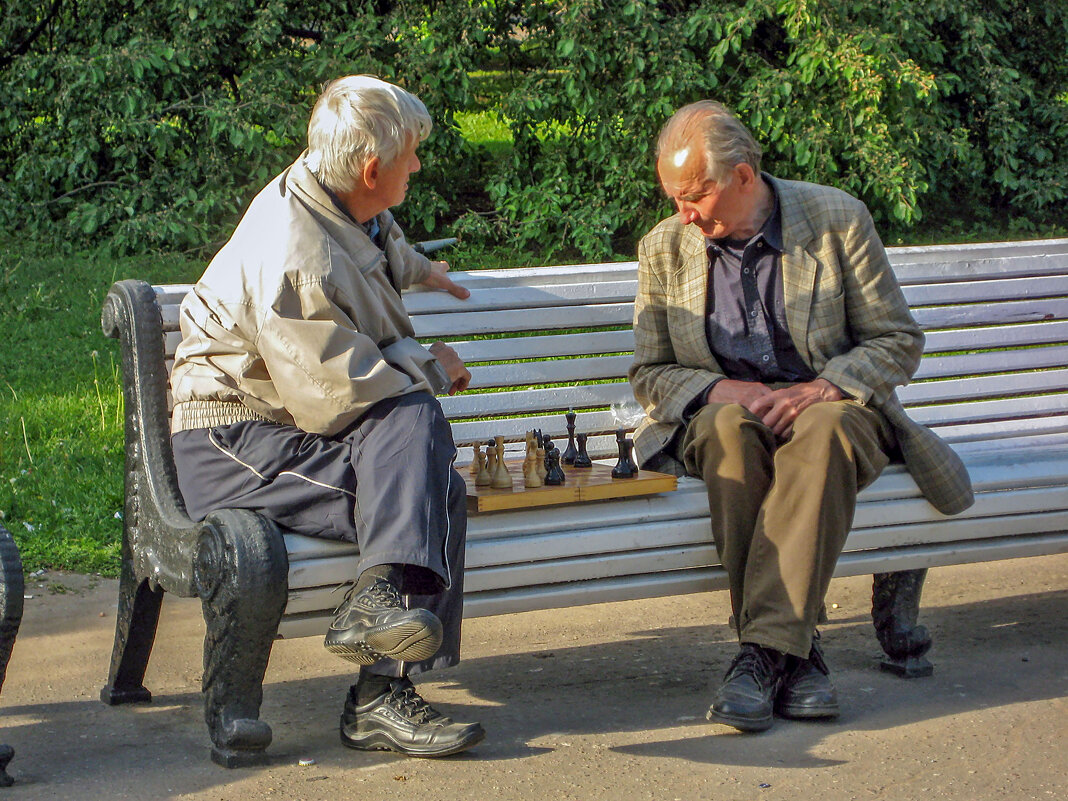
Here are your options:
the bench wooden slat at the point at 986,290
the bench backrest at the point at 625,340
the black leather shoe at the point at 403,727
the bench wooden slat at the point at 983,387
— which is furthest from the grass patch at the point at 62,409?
the bench wooden slat at the point at 986,290

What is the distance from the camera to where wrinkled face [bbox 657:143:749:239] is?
12.1ft

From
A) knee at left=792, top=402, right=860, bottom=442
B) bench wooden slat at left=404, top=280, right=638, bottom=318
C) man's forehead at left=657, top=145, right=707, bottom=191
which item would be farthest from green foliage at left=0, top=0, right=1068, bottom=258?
knee at left=792, top=402, right=860, bottom=442

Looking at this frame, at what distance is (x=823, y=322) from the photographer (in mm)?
3773

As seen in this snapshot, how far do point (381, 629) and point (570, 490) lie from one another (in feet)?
2.32

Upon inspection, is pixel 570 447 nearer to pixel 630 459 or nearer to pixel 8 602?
pixel 630 459

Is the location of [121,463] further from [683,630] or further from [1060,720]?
[1060,720]

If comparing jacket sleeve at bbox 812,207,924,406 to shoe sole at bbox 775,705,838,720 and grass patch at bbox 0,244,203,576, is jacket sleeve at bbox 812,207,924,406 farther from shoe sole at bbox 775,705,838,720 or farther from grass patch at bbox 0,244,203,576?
grass patch at bbox 0,244,203,576

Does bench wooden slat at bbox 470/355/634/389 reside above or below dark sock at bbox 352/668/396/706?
above

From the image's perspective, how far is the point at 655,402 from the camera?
3.86 metres

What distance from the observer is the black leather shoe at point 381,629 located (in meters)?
2.82

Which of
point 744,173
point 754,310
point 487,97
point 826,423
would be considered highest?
point 487,97

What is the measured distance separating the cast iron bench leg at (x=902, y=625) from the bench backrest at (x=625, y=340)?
73cm

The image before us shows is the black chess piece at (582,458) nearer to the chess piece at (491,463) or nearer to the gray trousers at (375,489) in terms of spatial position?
the chess piece at (491,463)

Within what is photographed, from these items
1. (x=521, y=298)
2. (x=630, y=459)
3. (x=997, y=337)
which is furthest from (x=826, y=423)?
(x=997, y=337)
